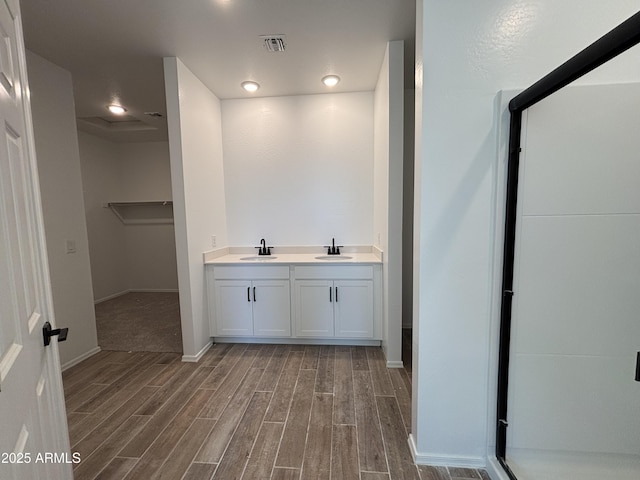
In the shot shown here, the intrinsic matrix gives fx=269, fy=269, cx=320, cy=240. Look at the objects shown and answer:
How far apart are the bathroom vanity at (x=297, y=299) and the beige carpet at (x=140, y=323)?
712 mm

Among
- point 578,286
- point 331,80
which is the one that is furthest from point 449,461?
point 331,80

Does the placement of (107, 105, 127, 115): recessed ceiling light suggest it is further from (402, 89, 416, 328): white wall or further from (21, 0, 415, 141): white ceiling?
(402, 89, 416, 328): white wall

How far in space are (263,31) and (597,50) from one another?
204 cm

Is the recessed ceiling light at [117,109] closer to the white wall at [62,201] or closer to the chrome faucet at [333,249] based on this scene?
the white wall at [62,201]

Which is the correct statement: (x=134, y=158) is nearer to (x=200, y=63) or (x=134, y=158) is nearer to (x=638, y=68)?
(x=200, y=63)

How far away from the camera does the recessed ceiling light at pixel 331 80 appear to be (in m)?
2.75

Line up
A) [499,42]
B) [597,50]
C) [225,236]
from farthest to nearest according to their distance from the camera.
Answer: [225,236] < [499,42] < [597,50]

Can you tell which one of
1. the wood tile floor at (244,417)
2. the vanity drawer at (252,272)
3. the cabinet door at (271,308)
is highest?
the vanity drawer at (252,272)

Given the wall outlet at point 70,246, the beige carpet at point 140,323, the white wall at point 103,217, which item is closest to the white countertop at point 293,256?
the beige carpet at point 140,323

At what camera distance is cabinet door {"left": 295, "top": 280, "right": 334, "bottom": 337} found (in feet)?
9.12

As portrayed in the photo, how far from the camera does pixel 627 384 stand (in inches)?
48.1

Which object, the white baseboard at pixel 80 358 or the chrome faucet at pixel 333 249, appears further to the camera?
the chrome faucet at pixel 333 249

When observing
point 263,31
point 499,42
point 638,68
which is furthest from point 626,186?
point 263,31

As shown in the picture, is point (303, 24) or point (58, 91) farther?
point (58, 91)
